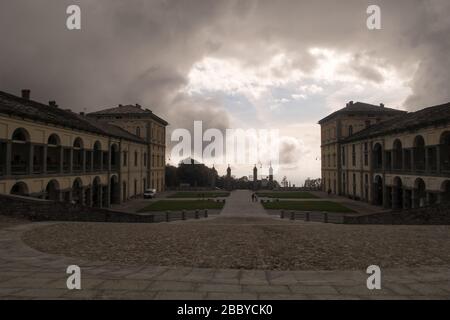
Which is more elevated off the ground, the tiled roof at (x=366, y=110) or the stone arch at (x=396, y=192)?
the tiled roof at (x=366, y=110)

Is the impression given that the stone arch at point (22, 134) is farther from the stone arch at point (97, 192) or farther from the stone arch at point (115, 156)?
the stone arch at point (115, 156)

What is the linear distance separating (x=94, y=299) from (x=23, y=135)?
75.0 feet

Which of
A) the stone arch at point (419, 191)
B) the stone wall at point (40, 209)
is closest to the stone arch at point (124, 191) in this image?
the stone wall at point (40, 209)

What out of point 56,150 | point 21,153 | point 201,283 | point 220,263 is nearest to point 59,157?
point 56,150

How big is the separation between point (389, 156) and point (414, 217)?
20412 mm

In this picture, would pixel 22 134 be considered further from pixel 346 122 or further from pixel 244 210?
pixel 346 122

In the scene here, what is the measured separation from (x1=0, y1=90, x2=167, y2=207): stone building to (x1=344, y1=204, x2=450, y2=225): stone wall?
23424mm

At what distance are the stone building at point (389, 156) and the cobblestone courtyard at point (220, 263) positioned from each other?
16882mm

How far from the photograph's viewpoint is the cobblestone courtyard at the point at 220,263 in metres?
5.06

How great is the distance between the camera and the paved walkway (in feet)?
16.0

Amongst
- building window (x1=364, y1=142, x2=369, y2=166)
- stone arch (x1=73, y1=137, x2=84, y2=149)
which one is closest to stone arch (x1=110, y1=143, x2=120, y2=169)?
stone arch (x1=73, y1=137, x2=84, y2=149)

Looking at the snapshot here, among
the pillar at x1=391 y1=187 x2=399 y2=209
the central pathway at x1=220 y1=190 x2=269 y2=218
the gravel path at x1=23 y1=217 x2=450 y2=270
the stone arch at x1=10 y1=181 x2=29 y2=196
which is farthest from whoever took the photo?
the pillar at x1=391 y1=187 x2=399 y2=209

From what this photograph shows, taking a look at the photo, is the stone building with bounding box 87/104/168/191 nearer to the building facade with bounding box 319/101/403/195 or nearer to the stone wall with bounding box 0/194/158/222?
the building facade with bounding box 319/101/403/195

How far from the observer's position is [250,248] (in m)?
8.89
